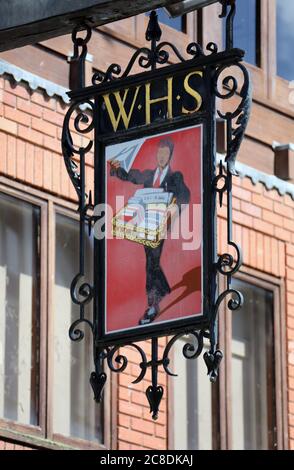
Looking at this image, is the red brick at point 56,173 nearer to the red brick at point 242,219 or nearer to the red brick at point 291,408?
the red brick at point 242,219

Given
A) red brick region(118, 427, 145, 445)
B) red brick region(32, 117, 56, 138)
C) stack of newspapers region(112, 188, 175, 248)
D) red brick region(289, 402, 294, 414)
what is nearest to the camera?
stack of newspapers region(112, 188, 175, 248)

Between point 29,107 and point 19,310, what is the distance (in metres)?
1.61

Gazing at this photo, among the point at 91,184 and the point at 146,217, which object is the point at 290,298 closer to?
the point at 91,184

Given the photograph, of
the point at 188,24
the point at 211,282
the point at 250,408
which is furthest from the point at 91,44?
the point at 211,282

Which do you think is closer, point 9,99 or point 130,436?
point 9,99

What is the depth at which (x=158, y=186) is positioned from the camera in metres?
9.59

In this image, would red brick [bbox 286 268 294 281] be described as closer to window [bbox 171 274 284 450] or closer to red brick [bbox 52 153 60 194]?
window [bbox 171 274 284 450]

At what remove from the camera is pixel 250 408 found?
17.0m

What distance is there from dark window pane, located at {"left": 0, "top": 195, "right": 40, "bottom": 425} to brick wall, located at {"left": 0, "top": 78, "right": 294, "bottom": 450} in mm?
331

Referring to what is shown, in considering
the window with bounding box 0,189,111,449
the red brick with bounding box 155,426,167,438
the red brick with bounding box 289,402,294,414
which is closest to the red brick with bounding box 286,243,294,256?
the red brick with bounding box 289,402,294,414

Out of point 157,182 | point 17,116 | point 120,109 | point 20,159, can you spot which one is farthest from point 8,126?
point 157,182

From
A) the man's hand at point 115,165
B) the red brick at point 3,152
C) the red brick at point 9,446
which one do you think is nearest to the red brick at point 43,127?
the red brick at point 3,152

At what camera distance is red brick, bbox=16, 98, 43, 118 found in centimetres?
1502

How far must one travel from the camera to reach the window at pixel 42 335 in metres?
14.7
